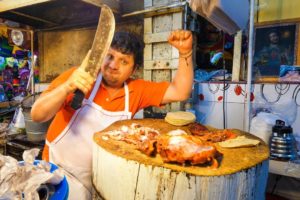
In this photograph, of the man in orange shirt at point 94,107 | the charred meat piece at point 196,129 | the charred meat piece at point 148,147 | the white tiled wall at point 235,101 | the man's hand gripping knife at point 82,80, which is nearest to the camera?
the charred meat piece at point 148,147

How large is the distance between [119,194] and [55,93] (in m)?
0.87

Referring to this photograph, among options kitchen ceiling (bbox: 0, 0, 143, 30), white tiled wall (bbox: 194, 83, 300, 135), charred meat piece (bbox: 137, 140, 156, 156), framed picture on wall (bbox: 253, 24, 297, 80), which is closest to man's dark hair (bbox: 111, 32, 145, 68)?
charred meat piece (bbox: 137, 140, 156, 156)

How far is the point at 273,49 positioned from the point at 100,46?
327cm

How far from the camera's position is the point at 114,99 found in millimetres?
2180

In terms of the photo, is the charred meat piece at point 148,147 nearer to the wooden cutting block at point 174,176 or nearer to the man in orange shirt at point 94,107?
the wooden cutting block at point 174,176

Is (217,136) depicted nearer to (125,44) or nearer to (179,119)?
(179,119)

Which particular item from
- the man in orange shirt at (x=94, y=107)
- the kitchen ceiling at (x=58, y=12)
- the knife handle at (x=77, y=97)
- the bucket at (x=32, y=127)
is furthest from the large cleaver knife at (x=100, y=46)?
the bucket at (x=32, y=127)

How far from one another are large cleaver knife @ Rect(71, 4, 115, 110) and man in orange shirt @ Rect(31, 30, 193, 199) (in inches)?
11.0

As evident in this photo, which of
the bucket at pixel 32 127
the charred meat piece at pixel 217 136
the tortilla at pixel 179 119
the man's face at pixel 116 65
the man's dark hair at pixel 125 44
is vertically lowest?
the bucket at pixel 32 127

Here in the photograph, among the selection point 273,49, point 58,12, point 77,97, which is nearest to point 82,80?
point 77,97

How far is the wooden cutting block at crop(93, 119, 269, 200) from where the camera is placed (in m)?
1.12

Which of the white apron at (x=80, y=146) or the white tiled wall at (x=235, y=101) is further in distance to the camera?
the white tiled wall at (x=235, y=101)

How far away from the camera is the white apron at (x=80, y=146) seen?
1928 mm

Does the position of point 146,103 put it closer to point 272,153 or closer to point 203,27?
point 272,153
